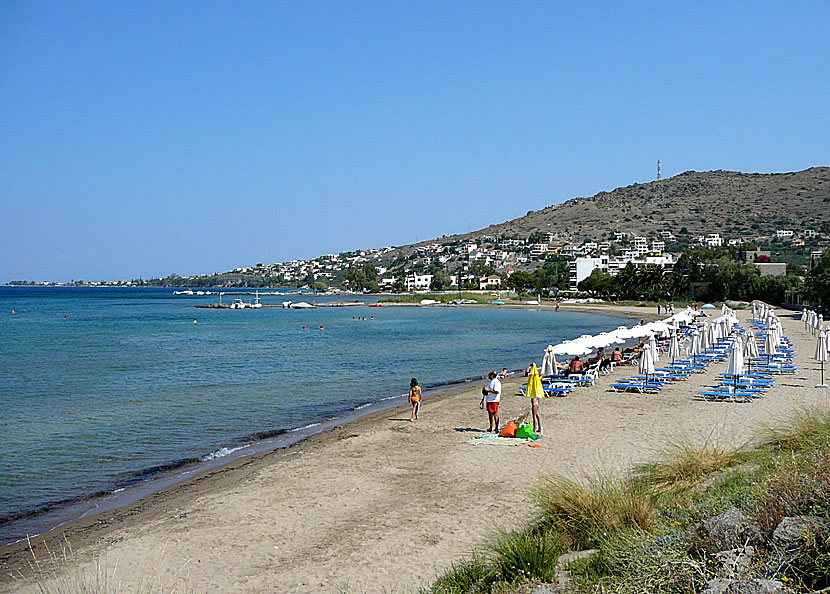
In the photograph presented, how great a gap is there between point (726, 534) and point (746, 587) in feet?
3.26

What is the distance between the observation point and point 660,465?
8750mm

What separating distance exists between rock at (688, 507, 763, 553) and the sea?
30.4ft

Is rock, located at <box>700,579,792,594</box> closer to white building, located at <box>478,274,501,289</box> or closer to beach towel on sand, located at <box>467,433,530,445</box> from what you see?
beach towel on sand, located at <box>467,433,530,445</box>

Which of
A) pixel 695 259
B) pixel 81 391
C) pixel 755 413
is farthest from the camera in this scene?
pixel 695 259

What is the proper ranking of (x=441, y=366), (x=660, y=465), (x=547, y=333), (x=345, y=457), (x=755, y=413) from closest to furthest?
(x=660, y=465), (x=345, y=457), (x=755, y=413), (x=441, y=366), (x=547, y=333)

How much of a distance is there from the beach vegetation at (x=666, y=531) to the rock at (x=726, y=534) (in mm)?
14

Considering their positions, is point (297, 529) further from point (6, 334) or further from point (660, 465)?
point (6, 334)

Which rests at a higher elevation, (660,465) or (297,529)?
(660,465)

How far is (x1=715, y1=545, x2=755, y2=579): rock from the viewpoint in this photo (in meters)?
4.27

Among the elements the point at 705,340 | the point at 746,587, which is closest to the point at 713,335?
the point at 705,340

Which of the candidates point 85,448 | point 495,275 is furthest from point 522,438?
point 495,275

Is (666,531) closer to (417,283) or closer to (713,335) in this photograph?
(713,335)

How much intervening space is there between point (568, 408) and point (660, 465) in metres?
8.56

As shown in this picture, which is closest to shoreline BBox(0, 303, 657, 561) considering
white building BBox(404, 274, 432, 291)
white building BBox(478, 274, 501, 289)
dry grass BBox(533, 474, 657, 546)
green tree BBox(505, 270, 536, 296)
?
dry grass BBox(533, 474, 657, 546)
